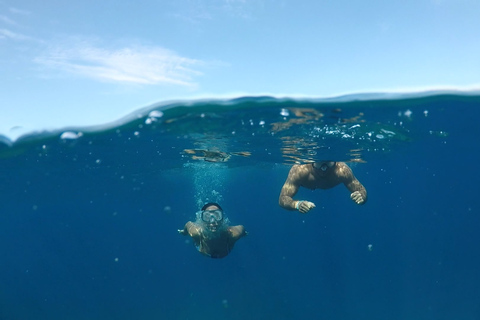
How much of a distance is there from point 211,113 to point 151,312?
2951 cm

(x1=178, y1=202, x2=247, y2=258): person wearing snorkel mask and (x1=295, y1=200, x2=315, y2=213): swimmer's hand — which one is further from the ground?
(x1=295, y1=200, x2=315, y2=213): swimmer's hand

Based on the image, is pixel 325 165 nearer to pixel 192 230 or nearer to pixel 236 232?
pixel 236 232

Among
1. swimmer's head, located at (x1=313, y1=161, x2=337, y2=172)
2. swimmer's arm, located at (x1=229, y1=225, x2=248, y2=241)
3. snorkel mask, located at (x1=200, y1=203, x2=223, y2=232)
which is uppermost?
swimmer's head, located at (x1=313, y1=161, x2=337, y2=172)

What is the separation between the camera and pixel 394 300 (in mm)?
46375

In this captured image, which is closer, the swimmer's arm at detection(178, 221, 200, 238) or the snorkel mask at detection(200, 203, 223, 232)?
the snorkel mask at detection(200, 203, 223, 232)

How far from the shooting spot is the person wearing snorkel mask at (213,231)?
40.0 ft

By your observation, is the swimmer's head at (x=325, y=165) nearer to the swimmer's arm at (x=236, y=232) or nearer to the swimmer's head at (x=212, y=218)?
the swimmer's arm at (x=236, y=232)

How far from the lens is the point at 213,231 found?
12289 mm

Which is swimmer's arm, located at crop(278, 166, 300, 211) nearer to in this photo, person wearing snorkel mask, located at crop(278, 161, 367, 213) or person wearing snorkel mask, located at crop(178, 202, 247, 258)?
person wearing snorkel mask, located at crop(278, 161, 367, 213)

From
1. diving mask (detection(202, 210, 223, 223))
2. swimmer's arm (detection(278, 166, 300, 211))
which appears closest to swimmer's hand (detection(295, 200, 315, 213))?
swimmer's arm (detection(278, 166, 300, 211))

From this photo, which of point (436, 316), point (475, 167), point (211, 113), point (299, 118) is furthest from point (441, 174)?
point (211, 113)

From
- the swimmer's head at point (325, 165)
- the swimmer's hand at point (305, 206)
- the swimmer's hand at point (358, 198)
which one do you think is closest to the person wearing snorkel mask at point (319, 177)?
the swimmer's head at point (325, 165)

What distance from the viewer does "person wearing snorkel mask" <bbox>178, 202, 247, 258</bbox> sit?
12188 mm

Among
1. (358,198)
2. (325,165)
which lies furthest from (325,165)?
(358,198)
